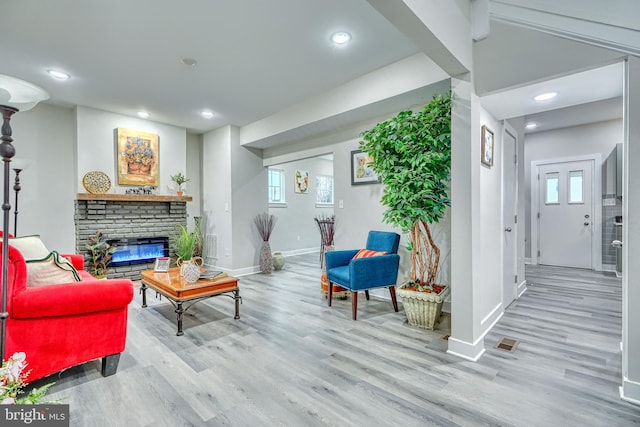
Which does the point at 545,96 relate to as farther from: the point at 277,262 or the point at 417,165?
the point at 277,262

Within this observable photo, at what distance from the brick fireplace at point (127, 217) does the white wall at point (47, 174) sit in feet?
0.86

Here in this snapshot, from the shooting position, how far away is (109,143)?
468 centimetres

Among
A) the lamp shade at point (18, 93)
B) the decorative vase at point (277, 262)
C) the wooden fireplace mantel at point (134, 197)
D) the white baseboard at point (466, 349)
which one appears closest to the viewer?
the lamp shade at point (18, 93)

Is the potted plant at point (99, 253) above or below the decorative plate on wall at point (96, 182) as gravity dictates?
below

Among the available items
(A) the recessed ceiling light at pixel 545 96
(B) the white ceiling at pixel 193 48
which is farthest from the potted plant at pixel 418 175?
(B) the white ceiling at pixel 193 48

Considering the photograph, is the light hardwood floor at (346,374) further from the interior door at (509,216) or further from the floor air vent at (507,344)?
the interior door at (509,216)

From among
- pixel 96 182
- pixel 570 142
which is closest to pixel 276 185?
pixel 96 182

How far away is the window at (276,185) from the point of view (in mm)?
7297

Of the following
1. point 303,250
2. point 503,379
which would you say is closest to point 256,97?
point 503,379

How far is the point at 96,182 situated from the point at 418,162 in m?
4.61

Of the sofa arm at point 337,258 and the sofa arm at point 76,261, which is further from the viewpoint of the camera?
the sofa arm at point 337,258

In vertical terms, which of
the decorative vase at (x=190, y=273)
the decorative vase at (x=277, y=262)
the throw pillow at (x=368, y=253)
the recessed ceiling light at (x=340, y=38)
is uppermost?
the recessed ceiling light at (x=340, y=38)

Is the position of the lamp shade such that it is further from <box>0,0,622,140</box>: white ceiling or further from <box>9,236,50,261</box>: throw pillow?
<box>9,236,50,261</box>: throw pillow

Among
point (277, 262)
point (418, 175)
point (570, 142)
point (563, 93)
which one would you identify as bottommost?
point (277, 262)
